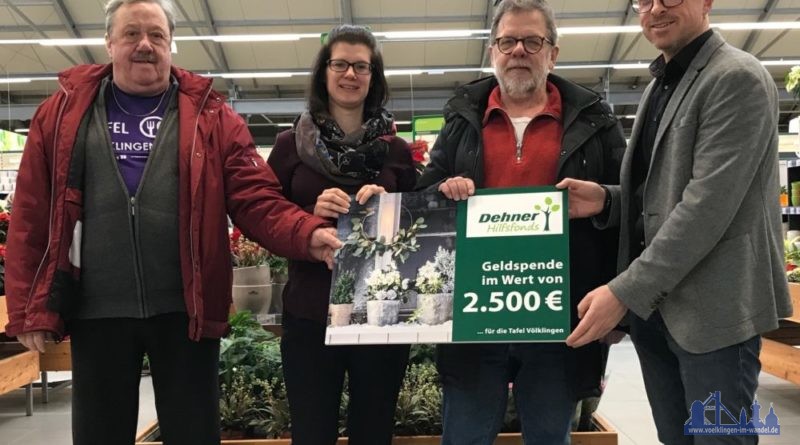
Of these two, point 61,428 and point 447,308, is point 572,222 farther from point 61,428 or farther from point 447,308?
point 61,428

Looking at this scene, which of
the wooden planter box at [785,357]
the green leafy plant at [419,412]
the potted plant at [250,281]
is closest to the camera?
the green leafy plant at [419,412]

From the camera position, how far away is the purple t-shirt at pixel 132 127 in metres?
1.74

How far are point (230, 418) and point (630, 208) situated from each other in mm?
2109

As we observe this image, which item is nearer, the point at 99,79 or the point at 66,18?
the point at 99,79

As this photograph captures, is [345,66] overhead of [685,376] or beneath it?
overhead

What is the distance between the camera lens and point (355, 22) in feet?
40.0

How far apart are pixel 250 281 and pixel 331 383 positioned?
→ 139 cm

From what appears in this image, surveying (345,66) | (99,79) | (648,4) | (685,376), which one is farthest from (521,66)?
(99,79)

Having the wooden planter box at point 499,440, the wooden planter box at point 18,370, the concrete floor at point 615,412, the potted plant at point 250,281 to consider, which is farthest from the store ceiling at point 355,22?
the wooden planter box at point 499,440

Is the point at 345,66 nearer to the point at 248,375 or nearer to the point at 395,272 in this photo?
the point at 395,272

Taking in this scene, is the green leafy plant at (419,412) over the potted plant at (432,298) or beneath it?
beneath

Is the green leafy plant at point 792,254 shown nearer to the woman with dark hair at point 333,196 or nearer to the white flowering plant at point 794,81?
the white flowering plant at point 794,81

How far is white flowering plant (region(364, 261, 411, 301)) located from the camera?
1645 mm

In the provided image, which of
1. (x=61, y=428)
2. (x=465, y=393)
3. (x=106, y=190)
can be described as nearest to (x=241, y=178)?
(x=106, y=190)
